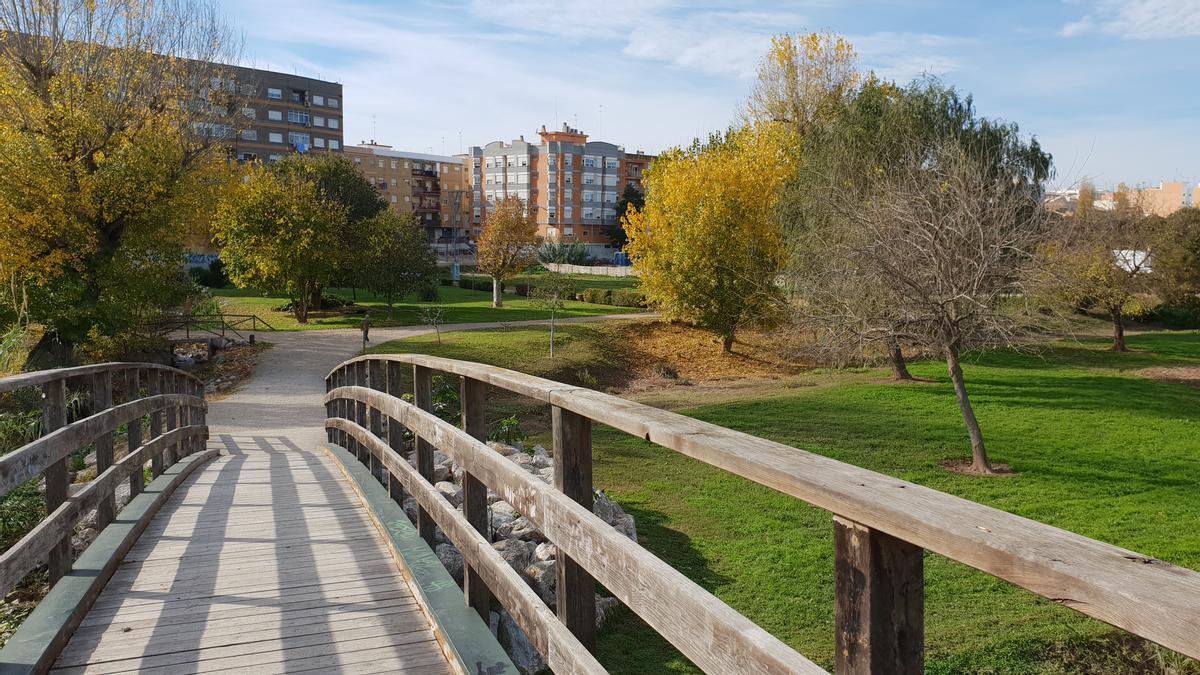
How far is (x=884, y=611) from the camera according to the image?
1337mm

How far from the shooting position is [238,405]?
1908 cm

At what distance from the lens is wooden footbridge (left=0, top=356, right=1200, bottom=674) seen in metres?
1.24

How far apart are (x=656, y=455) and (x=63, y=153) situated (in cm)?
1524

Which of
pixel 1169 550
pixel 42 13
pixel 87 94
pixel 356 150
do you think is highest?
pixel 356 150

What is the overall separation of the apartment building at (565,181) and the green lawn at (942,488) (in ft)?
243

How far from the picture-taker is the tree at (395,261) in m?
32.7

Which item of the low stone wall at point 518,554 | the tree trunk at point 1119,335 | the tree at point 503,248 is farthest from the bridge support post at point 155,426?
the tree at point 503,248

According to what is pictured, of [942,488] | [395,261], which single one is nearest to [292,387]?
[395,261]

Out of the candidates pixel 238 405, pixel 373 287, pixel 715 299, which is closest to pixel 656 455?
pixel 238 405

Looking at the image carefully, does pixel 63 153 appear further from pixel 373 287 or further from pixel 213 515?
pixel 213 515

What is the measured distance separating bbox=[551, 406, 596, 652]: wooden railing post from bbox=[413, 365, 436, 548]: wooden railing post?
2062 millimetres

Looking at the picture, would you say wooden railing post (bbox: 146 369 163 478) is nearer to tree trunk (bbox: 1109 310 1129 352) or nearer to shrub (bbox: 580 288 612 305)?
tree trunk (bbox: 1109 310 1129 352)

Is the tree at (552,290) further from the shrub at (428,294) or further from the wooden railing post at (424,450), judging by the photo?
the wooden railing post at (424,450)

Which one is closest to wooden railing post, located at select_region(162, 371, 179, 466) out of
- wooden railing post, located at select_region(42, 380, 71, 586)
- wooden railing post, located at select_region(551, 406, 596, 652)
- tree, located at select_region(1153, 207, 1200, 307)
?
wooden railing post, located at select_region(42, 380, 71, 586)
